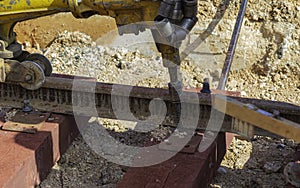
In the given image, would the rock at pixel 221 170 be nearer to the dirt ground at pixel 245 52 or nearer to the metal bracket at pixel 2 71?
the dirt ground at pixel 245 52

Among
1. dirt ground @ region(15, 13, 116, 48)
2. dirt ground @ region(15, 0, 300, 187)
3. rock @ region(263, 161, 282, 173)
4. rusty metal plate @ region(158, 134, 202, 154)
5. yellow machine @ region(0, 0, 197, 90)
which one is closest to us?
yellow machine @ region(0, 0, 197, 90)

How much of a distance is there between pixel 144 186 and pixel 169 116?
88 cm

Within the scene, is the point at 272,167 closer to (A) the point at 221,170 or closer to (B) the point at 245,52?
(A) the point at 221,170

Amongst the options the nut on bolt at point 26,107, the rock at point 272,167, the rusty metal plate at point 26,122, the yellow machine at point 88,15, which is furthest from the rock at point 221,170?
the nut on bolt at point 26,107

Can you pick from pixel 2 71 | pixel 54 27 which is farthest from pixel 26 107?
pixel 54 27

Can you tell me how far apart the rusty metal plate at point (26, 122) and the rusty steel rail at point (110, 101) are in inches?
5.7

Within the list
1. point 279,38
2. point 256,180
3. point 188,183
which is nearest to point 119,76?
point 279,38

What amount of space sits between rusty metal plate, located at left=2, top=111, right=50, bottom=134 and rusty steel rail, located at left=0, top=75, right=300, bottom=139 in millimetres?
145

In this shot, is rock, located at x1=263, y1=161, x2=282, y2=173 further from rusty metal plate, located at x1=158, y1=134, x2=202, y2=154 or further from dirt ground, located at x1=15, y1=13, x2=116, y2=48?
dirt ground, located at x1=15, y1=13, x2=116, y2=48

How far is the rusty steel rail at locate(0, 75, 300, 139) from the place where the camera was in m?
4.65

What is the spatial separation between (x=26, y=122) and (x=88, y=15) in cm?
112

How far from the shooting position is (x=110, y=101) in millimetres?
5004

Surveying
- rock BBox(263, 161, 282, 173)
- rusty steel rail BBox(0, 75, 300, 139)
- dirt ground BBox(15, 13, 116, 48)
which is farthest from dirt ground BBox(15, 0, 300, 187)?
rusty steel rail BBox(0, 75, 300, 139)

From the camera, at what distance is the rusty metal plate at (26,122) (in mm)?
4855
